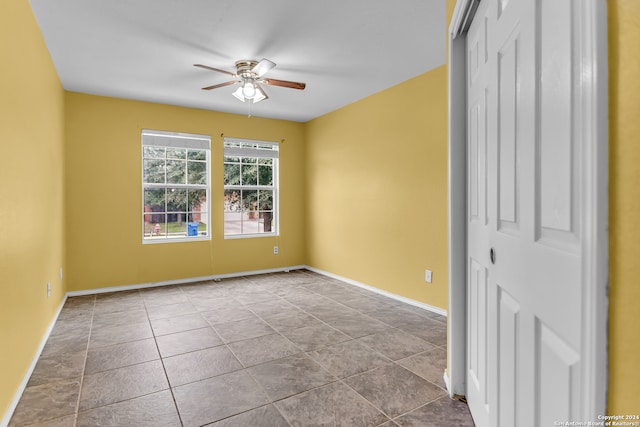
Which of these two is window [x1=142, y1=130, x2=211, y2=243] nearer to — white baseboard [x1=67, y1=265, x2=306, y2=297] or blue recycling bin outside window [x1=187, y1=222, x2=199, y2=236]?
blue recycling bin outside window [x1=187, y1=222, x2=199, y2=236]

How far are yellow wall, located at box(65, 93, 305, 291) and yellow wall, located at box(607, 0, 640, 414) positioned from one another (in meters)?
5.14

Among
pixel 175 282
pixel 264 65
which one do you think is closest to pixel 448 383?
pixel 264 65

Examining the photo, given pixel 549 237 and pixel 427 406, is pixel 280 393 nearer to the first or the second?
pixel 427 406

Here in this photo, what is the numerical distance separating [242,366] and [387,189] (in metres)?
2.71

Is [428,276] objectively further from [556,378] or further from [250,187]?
[250,187]

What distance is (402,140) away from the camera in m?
4.13

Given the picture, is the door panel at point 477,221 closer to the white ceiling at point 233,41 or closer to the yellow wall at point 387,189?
the white ceiling at point 233,41

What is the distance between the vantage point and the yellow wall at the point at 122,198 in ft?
14.5

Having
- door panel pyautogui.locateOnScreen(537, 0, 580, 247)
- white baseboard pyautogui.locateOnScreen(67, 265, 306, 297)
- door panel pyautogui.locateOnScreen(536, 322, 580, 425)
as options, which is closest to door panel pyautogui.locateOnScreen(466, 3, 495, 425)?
door panel pyautogui.locateOnScreen(536, 322, 580, 425)

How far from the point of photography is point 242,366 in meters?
2.50

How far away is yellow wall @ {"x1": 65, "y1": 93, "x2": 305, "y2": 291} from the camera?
4.43 meters

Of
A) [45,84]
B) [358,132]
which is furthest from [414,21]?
[45,84]

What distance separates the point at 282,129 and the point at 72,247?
3.42m

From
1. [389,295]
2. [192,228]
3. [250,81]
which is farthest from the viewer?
[192,228]
